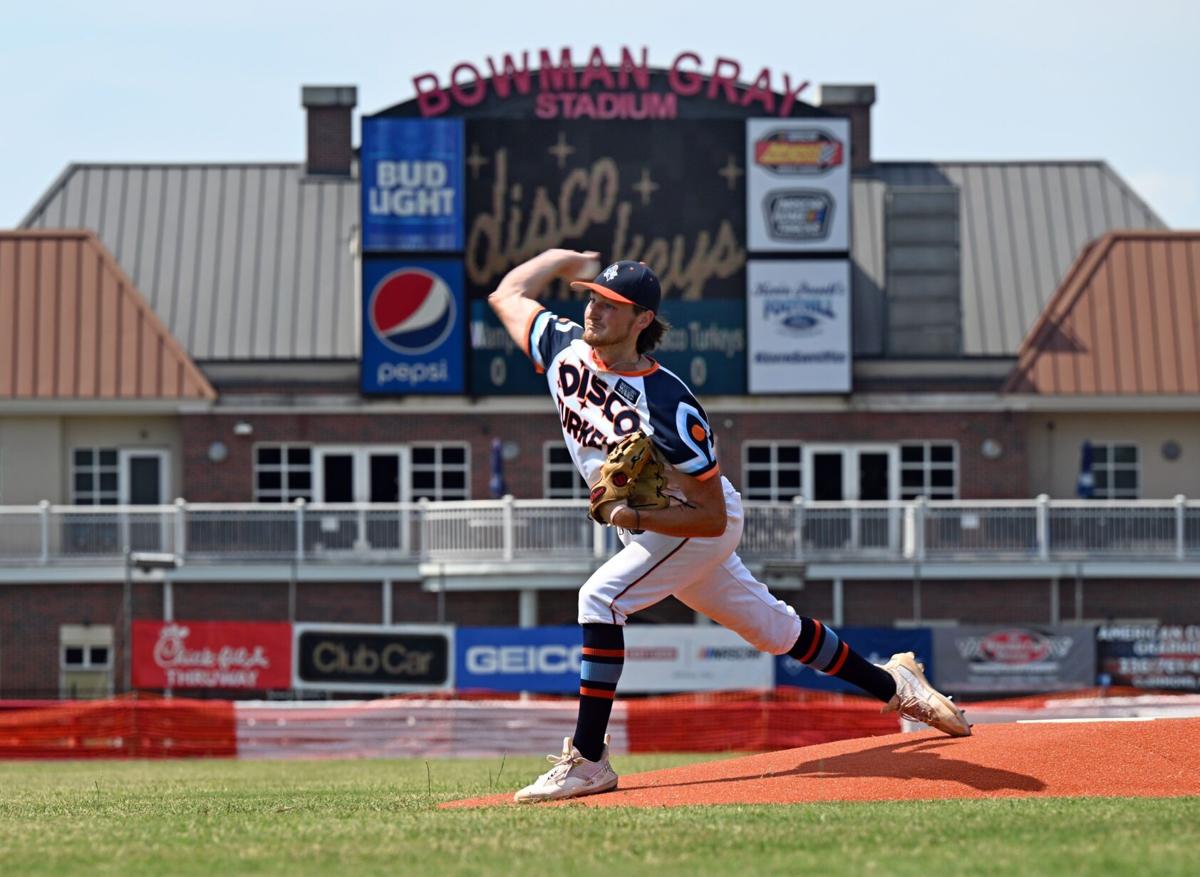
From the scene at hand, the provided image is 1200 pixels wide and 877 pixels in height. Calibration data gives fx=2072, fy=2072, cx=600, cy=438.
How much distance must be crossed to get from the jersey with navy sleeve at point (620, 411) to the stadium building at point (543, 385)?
26.0 m

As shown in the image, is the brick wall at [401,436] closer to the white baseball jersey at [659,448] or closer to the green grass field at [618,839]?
the white baseball jersey at [659,448]

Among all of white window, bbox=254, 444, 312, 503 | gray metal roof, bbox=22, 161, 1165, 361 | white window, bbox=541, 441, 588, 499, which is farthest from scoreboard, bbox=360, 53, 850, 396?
white window, bbox=254, 444, 312, 503

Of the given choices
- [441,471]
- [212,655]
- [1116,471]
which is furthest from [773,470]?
[212,655]

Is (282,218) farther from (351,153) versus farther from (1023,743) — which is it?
(1023,743)

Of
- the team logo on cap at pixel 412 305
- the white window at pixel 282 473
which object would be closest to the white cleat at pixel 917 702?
the team logo on cap at pixel 412 305

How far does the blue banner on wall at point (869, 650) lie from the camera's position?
31.0m

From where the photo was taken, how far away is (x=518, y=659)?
3166 centimetres

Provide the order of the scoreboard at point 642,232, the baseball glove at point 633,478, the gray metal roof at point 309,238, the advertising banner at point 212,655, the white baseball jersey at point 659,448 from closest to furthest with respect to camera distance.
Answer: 1. the baseball glove at point 633,478
2. the white baseball jersey at point 659,448
3. the advertising banner at point 212,655
4. the scoreboard at point 642,232
5. the gray metal roof at point 309,238

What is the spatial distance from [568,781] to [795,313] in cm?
3007

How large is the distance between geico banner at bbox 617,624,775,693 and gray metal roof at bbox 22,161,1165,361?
10849 millimetres

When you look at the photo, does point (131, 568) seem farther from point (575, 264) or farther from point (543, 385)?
point (575, 264)

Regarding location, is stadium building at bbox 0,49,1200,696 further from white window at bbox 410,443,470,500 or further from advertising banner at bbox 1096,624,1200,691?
advertising banner at bbox 1096,624,1200,691

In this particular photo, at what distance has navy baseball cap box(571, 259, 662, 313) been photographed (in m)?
9.80

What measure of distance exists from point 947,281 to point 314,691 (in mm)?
15436
